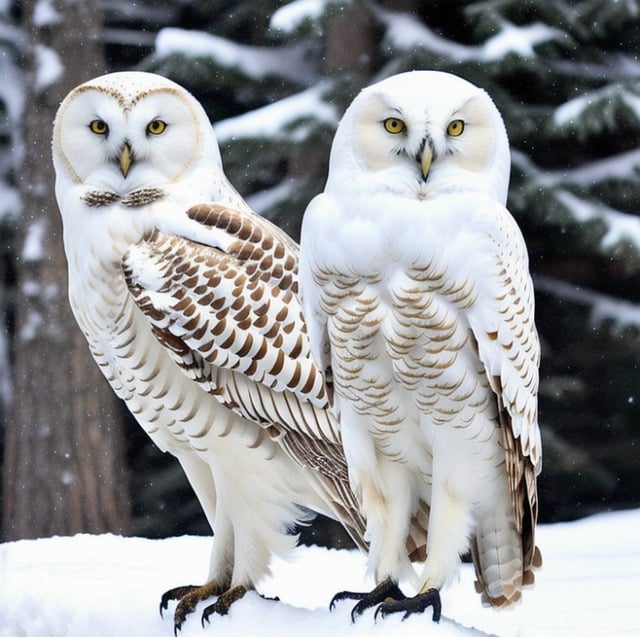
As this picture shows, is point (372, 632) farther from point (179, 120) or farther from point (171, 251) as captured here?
point (179, 120)

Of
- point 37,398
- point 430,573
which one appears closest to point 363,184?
point 430,573

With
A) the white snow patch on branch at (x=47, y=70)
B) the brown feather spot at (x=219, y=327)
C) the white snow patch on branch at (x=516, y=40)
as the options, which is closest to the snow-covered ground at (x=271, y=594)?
the brown feather spot at (x=219, y=327)

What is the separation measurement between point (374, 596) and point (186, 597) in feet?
2.28

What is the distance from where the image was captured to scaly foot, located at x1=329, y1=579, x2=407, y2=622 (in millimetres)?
2846

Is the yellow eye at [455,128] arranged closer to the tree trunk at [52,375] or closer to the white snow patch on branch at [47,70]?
the tree trunk at [52,375]

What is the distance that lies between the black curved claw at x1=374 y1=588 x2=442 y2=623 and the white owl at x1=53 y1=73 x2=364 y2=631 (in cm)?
63

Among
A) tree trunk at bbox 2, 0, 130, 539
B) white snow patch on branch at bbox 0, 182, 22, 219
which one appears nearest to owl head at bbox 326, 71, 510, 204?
tree trunk at bbox 2, 0, 130, 539

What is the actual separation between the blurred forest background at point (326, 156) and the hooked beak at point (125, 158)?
2.98m

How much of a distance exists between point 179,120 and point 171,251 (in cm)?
38

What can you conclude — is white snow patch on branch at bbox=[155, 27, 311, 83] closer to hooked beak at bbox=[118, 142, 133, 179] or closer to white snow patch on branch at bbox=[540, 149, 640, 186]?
white snow patch on branch at bbox=[540, 149, 640, 186]

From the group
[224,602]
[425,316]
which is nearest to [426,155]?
[425,316]

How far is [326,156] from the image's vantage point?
7172mm

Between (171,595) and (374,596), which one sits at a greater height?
(374,596)

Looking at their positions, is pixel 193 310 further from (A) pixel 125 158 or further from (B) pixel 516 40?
(B) pixel 516 40
